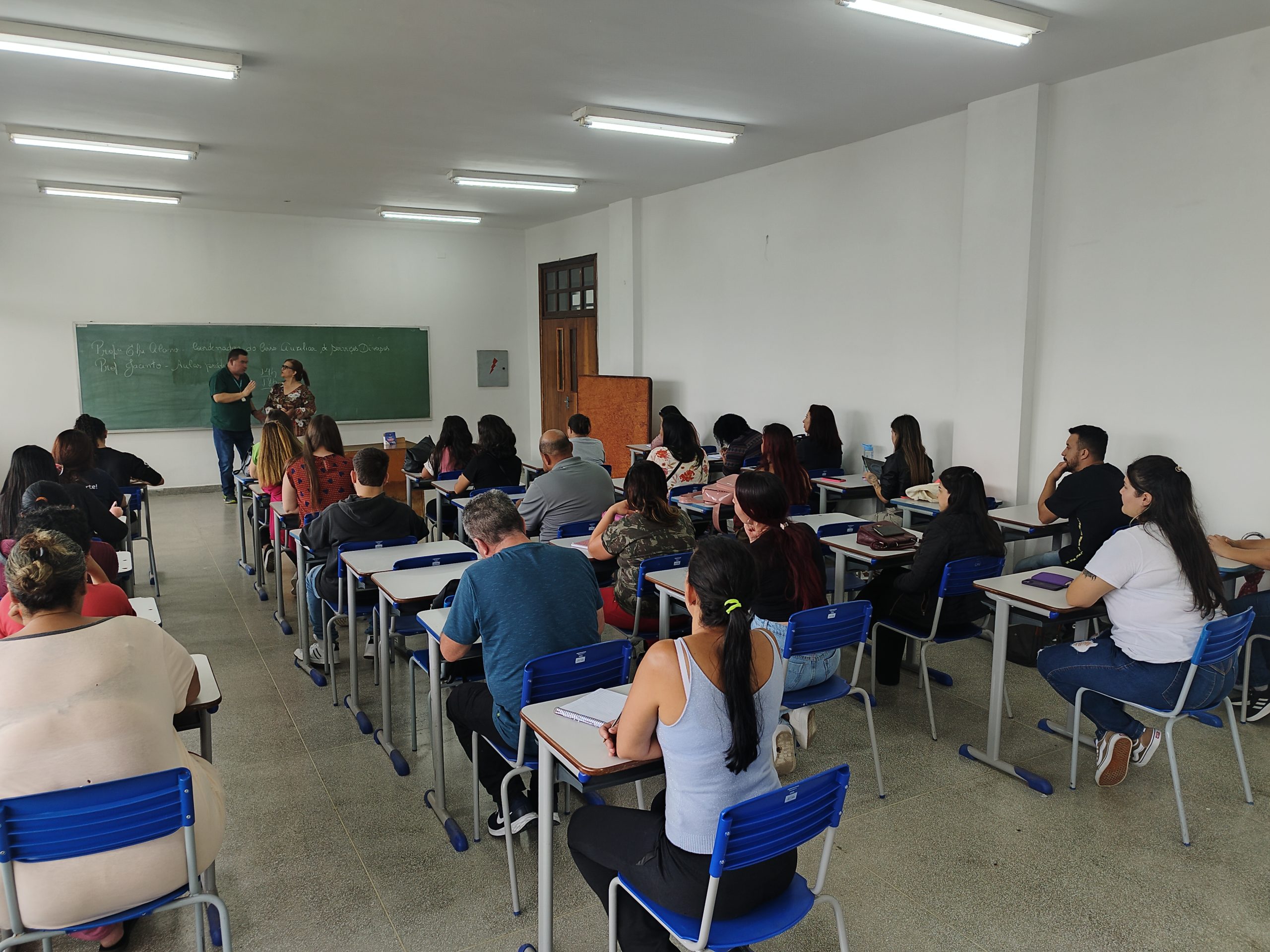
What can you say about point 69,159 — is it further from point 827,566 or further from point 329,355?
point 827,566

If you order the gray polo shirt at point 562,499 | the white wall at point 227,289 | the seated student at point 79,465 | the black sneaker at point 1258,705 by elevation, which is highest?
the white wall at point 227,289

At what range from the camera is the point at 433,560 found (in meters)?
3.82

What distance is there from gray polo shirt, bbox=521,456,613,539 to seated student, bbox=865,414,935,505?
2128mm

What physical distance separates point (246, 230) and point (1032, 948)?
10.2m

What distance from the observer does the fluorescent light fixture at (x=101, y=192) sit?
26.6 ft

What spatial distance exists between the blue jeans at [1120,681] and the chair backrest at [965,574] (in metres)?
0.41

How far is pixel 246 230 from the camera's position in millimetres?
9914

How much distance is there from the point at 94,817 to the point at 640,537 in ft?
8.08

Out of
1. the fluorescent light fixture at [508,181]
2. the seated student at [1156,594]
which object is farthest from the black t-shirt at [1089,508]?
the fluorescent light fixture at [508,181]

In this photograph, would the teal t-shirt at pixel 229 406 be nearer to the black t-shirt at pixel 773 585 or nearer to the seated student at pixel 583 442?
the seated student at pixel 583 442

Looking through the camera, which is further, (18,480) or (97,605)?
(18,480)

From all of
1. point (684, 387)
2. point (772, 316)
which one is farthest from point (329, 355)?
point (772, 316)

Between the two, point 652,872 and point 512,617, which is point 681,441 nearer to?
point 512,617

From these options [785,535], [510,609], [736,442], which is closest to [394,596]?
[510,609]
